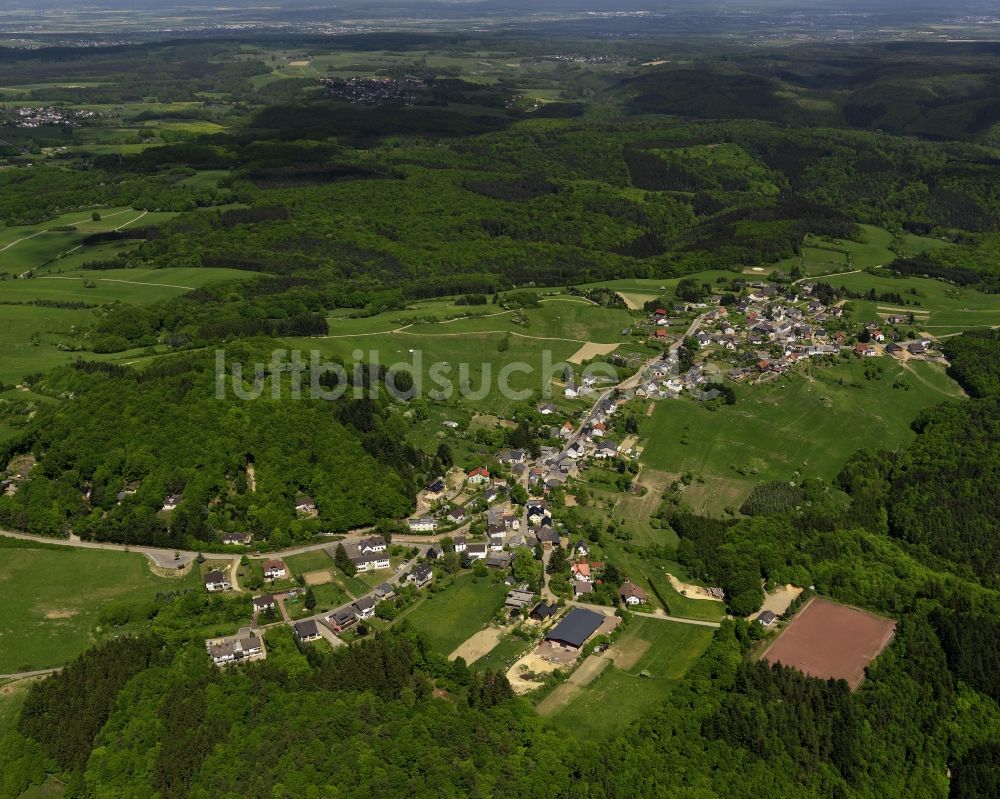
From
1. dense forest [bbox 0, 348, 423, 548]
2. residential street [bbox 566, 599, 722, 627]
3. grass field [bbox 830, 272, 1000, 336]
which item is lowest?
grass field [bbox 830, 272, 1000, 336]

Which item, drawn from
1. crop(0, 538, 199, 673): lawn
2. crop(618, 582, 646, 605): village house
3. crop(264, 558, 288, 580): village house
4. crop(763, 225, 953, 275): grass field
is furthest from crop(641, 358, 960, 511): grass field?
crop(763, 225, 953, 275): grass field

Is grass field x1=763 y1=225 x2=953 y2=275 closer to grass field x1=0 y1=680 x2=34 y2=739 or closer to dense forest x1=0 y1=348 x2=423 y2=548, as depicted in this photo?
dense forest x1=0 y1=348 x2=423 y2=548

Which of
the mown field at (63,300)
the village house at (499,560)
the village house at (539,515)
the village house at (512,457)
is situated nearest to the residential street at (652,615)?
the village house at (499,560)

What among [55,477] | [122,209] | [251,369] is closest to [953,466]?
[251,369]

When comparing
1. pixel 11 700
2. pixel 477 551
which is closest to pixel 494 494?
pixel 477 551

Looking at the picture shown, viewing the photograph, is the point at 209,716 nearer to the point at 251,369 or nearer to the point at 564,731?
the point at 564,731

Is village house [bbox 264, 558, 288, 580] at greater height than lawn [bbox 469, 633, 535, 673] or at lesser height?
greater

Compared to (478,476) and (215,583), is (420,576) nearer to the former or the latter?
(215,583)
